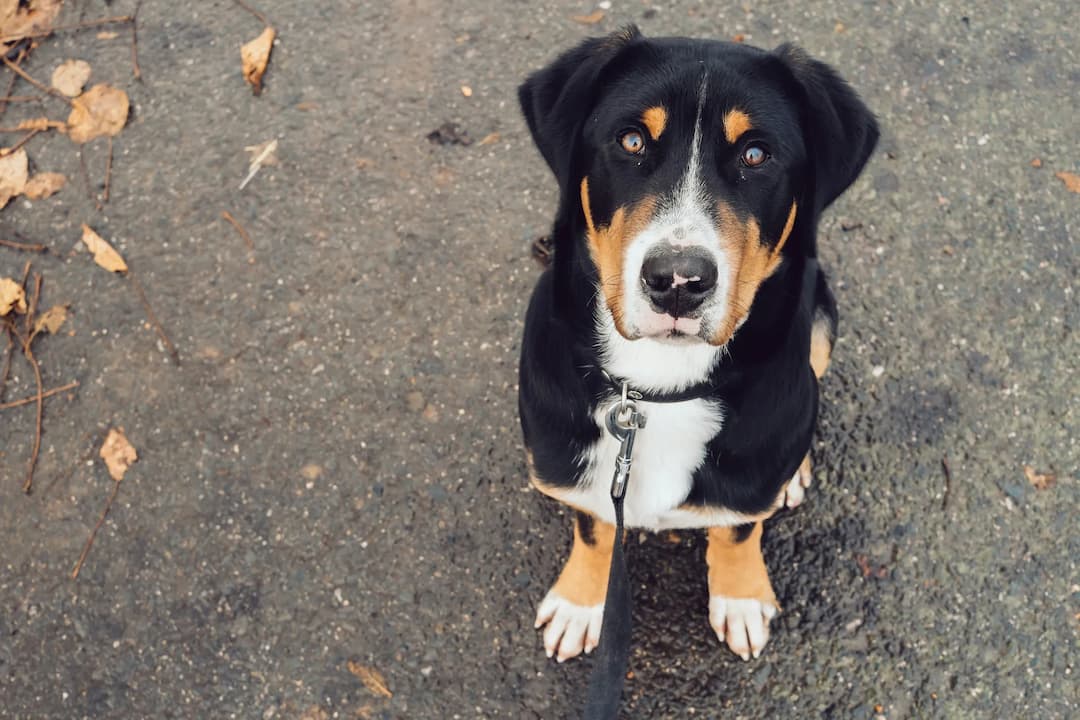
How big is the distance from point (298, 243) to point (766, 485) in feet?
6.95

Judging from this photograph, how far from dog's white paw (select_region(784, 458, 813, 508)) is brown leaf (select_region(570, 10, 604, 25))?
2.14m

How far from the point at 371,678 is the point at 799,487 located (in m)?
1.50

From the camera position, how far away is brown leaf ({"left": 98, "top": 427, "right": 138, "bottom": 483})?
329cm

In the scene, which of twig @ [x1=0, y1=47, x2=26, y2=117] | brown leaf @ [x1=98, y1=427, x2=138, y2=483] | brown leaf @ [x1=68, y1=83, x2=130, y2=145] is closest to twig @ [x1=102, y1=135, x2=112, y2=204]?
brown leaf @ [x1=68, y1=83, x2=130, y2=145]

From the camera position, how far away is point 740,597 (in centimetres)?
288

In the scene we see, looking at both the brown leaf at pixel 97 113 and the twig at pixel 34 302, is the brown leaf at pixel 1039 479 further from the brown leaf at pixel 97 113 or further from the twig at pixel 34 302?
the brown leaf at pixel 97 113

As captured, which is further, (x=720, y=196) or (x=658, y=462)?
(x=658, y=462)

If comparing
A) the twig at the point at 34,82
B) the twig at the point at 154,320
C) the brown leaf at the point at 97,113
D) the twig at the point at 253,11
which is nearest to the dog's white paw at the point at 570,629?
the twig at the point at 154,320

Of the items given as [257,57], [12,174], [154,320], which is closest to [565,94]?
[154,320]

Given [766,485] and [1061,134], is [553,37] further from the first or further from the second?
[766,485]

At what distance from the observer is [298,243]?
3699mm

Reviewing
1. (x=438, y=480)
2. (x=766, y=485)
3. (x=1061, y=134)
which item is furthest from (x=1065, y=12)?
(x=438, y=480)

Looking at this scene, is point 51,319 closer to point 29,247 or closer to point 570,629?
point 29,247

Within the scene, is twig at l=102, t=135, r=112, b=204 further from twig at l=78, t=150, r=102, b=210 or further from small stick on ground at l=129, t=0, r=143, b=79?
small stick on ground at l=129, t=0, r=143, b=79
